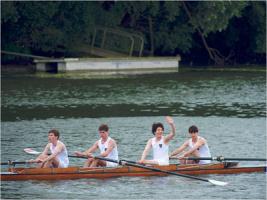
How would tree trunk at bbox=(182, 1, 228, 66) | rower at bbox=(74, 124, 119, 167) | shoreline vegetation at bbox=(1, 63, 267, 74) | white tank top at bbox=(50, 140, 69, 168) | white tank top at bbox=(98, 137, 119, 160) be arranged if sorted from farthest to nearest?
tree trunk at bbox=(182, 1, 228, 66)
shoreline vegetation at bbox=(1, 63, 267, 74)
white tank top at bbox=(98, 137, 119, 160)
rower at bbox=(74, 124, 119, 167)
white tank top at bbox=(50, 140, 69, 168)

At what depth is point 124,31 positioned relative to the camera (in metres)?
62.2

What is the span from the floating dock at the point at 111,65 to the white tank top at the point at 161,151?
100 ft

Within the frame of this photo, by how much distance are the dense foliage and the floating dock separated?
53.2 inches

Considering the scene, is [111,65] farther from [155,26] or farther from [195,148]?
[195,148]

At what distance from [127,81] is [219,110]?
1183 cm

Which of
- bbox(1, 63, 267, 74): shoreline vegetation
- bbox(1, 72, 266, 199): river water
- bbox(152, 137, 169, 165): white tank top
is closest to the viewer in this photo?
bbox(1, 72, 266, 199): river water

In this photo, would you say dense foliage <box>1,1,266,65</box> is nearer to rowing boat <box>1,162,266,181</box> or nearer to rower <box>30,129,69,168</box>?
rower <box>30,129,69,168</box>

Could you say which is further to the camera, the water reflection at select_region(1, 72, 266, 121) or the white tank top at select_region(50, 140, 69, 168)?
the water reflection at select_region(1, 72, 266, 121)

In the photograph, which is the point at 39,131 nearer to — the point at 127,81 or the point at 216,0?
the point at 127,81

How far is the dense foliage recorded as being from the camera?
57.8 m

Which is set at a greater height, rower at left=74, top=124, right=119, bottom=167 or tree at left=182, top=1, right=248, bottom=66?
tree at left=182, top=1, right=248, bottom=66

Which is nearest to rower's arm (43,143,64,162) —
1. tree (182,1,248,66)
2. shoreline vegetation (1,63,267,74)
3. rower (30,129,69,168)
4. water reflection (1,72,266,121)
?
rower (30,129,69,168)

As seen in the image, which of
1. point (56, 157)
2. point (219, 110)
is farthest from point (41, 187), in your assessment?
point (219, 110)

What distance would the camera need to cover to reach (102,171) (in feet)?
88.3
